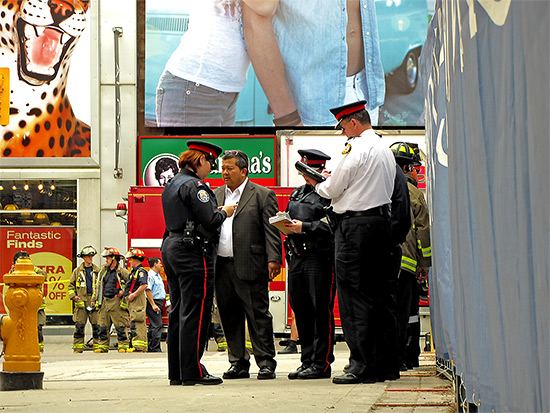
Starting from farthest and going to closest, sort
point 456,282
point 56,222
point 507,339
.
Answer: point 56,222, point 456,282, point 507,339

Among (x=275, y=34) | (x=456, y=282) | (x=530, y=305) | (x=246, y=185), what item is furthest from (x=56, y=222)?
(x=530, y=305)

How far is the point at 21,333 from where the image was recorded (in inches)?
314

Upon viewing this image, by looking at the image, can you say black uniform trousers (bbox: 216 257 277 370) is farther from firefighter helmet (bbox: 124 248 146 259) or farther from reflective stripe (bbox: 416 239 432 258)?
firefighter helmet (bbox: 124 248 146 259)

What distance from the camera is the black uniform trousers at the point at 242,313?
321 inches

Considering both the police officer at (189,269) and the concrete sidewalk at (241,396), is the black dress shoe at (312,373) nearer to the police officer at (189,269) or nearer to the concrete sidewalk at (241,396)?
the concrete sidewalk at (241,396)

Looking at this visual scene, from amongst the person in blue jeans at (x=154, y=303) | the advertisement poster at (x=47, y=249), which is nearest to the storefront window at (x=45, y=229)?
the advertisement poster at (x=47, y=249)

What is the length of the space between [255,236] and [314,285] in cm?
67

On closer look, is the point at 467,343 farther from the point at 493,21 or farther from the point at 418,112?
the point at 418,112

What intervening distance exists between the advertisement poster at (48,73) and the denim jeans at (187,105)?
1.91m

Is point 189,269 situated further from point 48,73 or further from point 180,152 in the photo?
point 48,73

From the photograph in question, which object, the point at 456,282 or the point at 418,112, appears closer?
the point at 456,282

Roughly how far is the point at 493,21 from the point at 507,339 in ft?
3.11

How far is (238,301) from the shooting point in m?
8.33

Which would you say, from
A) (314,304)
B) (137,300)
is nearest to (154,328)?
(137,300)
